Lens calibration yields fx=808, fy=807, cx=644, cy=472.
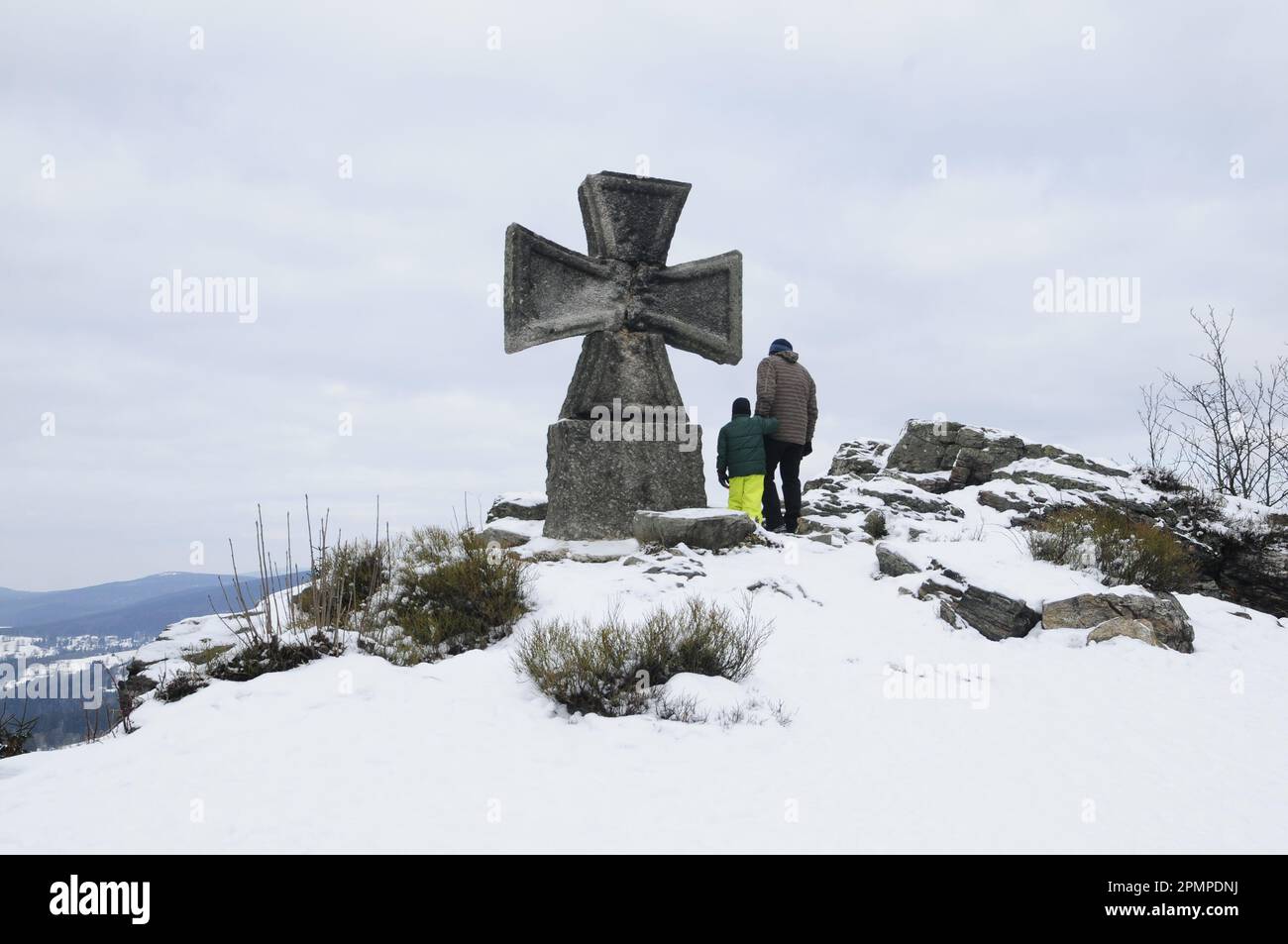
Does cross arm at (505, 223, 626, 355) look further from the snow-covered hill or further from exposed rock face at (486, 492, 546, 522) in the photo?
the snow-covered hill

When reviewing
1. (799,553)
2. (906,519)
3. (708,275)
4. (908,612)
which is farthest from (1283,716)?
(708,275)

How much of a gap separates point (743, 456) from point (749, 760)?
609cm

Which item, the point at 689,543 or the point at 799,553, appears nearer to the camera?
the point at 689,543

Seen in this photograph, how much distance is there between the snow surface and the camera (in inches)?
123

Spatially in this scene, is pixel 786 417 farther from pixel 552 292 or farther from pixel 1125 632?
pixel 1125 632

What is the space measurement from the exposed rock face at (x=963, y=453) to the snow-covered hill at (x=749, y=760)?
819 centimetres

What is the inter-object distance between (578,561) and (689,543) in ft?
3.64

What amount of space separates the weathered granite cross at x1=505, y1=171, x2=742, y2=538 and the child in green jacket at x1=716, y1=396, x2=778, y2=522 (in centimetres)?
59

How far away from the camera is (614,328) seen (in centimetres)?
920

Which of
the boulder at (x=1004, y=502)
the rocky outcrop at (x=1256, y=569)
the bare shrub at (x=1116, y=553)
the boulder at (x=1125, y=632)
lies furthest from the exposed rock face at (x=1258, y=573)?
the boulder at (x=1125, y=632)

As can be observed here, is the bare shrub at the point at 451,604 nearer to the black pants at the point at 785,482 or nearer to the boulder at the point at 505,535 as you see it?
the boulder at the point at 505,535

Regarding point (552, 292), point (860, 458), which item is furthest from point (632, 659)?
point (860, 458)
